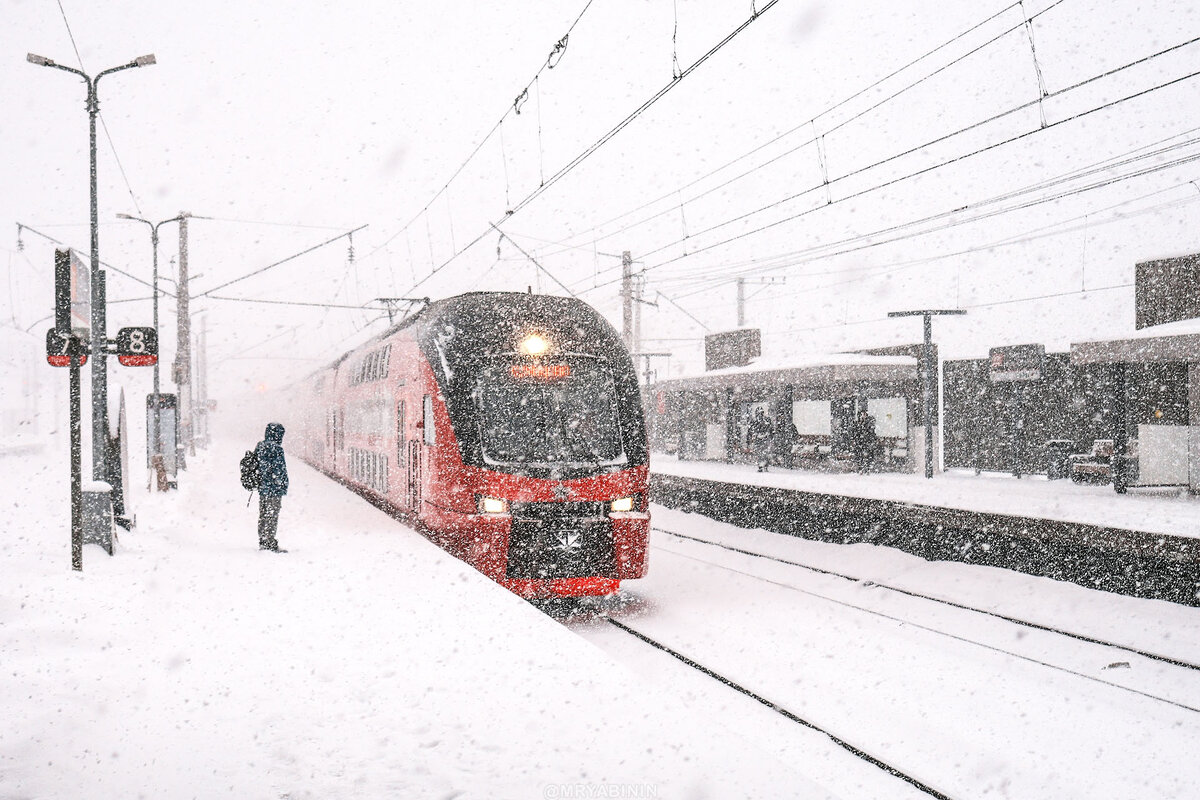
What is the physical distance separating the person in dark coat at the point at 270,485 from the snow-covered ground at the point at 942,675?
420cm

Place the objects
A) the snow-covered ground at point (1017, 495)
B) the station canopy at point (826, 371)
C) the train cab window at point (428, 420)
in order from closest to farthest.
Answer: the train cab window at point (428, 420), the snow-covered ground at point (1017, 495), the station canopy at point (826, 371)

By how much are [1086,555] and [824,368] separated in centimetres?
1475

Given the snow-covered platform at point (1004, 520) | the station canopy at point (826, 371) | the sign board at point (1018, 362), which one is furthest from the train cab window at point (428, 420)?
the sign board at point (1018, 362)

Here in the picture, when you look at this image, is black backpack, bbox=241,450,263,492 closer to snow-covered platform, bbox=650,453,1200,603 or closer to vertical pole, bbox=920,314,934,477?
snow-covered platform, bbox=650,453,1200,603

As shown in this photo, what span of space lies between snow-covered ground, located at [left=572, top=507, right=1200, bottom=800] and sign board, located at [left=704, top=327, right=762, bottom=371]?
24242 millimetres

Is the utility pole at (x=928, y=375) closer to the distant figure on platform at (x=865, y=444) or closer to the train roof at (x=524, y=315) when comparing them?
the distant figure on platform at (x=865, y=444)

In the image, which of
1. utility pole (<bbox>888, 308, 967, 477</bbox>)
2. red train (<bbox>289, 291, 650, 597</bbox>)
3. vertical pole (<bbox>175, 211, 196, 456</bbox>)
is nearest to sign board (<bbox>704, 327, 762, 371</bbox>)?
utility pole (<bbox>888, 308, 967, 477</bbox>)

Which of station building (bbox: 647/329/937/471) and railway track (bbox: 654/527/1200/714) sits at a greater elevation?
station building (bbox: 647/329/937/471)

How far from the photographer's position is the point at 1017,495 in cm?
1778

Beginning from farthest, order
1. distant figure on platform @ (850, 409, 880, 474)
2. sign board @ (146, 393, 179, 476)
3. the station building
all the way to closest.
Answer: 1. distant figure on platform @ (850, 409, 880, 474)
2. the station building
3. sign board @ (146, 393, 179, 476)

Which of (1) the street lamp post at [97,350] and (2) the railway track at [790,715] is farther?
(1) the street lamp post at [97,350]

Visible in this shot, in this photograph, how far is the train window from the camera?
1177 centimetres

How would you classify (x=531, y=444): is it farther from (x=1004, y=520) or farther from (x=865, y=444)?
(x=865, y=444)

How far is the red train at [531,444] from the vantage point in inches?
344
